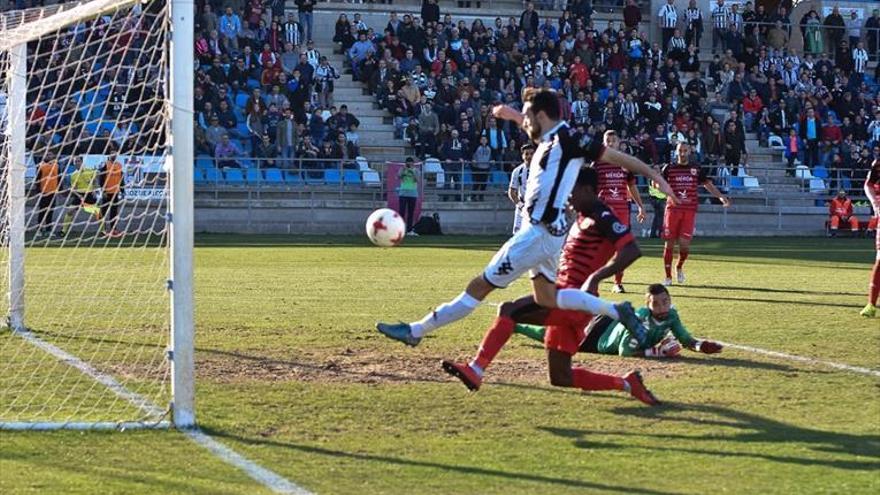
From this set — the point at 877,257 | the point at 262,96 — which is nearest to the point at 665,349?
the point at 877,257

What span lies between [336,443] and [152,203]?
754cm

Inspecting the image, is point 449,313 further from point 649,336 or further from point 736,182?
point 736,182

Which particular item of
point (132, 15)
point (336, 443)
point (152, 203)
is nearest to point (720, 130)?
point (152, 203)

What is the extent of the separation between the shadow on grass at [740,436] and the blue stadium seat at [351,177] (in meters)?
28.0

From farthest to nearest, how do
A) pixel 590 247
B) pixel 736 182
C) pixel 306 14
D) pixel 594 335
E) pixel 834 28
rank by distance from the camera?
pixel 834 28 → pixel 306 14 → pixel 736 182 → pixel 594 335 → pixel 590 247

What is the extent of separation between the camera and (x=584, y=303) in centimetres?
884

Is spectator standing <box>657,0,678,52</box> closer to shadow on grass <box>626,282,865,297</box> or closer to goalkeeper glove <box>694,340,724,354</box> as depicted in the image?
shadow on grass <box>626,282,865,297</box>

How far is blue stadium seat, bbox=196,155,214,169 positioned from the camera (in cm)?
3406

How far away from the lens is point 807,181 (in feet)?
135

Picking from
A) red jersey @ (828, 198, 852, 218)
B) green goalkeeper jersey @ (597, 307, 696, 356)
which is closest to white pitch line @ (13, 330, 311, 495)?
green goalkeeper jersey @ (597, 307, 696, 356)

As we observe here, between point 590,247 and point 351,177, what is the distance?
2631 cm

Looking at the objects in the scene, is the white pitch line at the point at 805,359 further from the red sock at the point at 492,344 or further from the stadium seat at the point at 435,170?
the stadium seat at the point at 435,170

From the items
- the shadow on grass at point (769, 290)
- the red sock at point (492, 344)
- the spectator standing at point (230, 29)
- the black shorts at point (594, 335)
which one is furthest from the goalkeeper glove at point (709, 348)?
the spectator standing at point (230, 29)

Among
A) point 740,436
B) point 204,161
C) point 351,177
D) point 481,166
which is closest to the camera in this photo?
point 740,436
